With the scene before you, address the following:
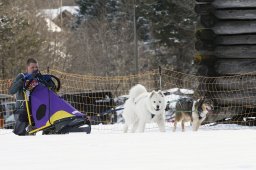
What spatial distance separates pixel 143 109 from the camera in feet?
32.2

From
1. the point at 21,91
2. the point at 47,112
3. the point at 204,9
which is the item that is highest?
the point at 204,9

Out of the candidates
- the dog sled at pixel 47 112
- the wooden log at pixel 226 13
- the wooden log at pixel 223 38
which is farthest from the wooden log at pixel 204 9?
the dog sled at pixel 47 112

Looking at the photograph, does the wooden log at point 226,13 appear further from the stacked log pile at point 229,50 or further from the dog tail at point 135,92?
the dog tail at point 135,92

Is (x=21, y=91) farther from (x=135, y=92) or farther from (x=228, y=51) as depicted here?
(x=228, y=51)

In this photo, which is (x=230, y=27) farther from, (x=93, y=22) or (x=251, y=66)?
(x=93, y=22)

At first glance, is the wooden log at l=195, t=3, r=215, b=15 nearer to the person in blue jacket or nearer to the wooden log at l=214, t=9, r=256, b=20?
the wooden log at l=214, t=9, r=256, b=20

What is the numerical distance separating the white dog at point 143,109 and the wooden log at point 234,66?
2.02m

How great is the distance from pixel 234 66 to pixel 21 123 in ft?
15.9

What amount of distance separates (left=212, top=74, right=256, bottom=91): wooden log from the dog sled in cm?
407

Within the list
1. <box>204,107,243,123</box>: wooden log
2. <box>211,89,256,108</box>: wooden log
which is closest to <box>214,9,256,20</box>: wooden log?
<box>211,89,256,108</box>: wooden log

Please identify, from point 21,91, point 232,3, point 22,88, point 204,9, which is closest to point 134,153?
point 22,88

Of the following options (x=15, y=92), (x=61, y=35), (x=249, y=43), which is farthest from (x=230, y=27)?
(x=61, y=35)

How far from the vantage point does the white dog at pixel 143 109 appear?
384 inches

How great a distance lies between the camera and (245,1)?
1102 cm
